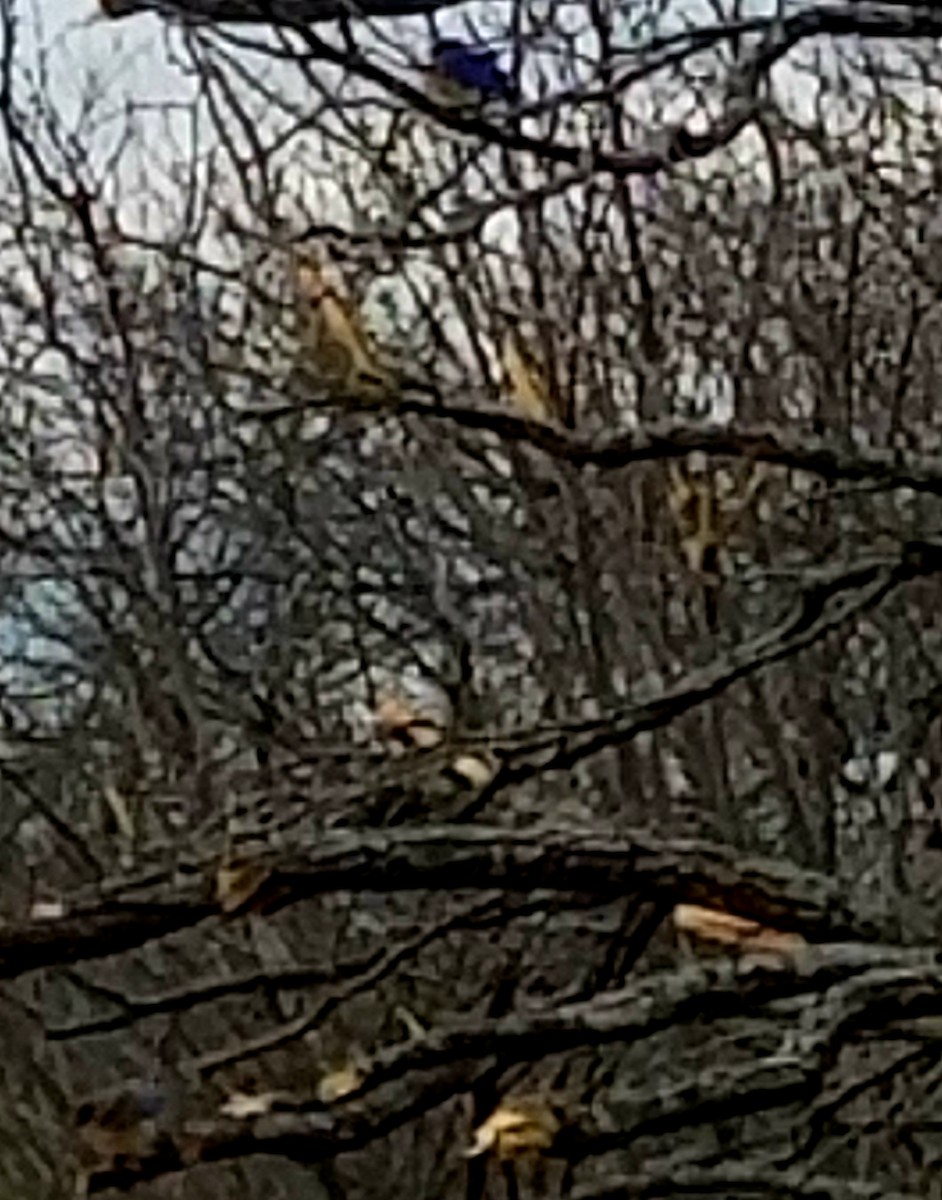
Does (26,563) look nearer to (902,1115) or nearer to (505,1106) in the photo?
(902,1115)

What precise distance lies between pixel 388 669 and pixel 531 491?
2.90 ft

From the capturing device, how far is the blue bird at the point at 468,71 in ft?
12.5

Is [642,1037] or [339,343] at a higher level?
[339,343]

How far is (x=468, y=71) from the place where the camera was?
388 cm

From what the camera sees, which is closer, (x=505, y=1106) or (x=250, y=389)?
(x=505, y=1106)

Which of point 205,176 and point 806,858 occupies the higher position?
point 205,176

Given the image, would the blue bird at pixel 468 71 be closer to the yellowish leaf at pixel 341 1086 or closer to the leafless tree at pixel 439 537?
the leafless tree at pixel 439 537

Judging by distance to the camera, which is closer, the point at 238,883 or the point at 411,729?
the point at 238,883

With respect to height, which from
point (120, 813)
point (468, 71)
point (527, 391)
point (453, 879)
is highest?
point (468, 71)

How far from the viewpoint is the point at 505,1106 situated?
3.02 m

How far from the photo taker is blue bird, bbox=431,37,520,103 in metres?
3.79

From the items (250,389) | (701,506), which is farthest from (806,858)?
(701,506)

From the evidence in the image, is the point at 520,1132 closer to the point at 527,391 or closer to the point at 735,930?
the point at 735,930

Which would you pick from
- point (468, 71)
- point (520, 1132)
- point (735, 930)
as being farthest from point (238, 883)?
point (468, 71)
